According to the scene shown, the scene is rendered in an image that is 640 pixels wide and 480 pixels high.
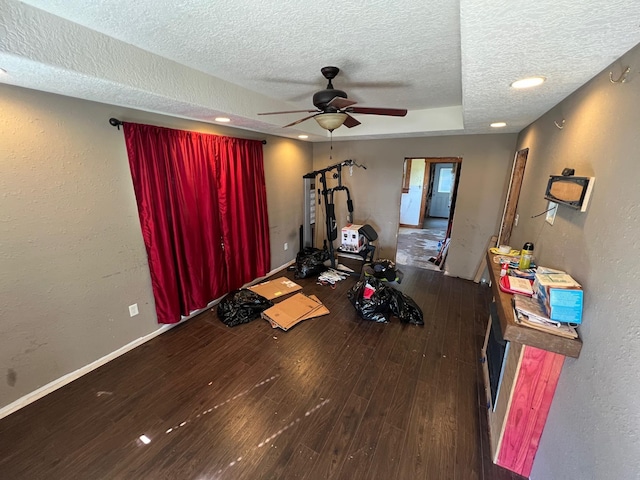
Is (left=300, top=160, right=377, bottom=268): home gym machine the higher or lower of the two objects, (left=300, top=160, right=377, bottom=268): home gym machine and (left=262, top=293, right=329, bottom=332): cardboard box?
the higher

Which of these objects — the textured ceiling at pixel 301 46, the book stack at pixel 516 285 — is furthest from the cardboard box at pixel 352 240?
the book stack at pixel 516 285

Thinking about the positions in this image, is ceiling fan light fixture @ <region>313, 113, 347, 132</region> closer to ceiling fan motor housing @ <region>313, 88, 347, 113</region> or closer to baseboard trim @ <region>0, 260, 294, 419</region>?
ceiling fan motor housing @ <region>313, 88, 347, 113</region>

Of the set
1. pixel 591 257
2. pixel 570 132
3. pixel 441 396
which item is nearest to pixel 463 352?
pixel 441 396

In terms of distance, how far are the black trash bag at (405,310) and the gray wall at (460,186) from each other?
63.3 inches

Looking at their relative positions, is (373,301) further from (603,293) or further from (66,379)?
(66,379)

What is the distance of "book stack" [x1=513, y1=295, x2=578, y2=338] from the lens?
1210 millimetres

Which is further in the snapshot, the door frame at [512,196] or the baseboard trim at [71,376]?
the door frame at [512,196]

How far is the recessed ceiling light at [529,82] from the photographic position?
4.57ft

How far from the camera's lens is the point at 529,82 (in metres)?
1.45

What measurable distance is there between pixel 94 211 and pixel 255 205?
70.7 inches

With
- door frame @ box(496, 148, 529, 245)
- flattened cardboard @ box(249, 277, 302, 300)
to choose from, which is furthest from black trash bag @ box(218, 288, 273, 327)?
door frame @ box(496, 148, 529, 245)

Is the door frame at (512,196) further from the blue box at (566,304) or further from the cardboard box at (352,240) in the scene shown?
the blue box at (566,304)

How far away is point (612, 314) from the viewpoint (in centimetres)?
98

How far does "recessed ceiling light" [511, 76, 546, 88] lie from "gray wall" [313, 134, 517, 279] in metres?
2.38
